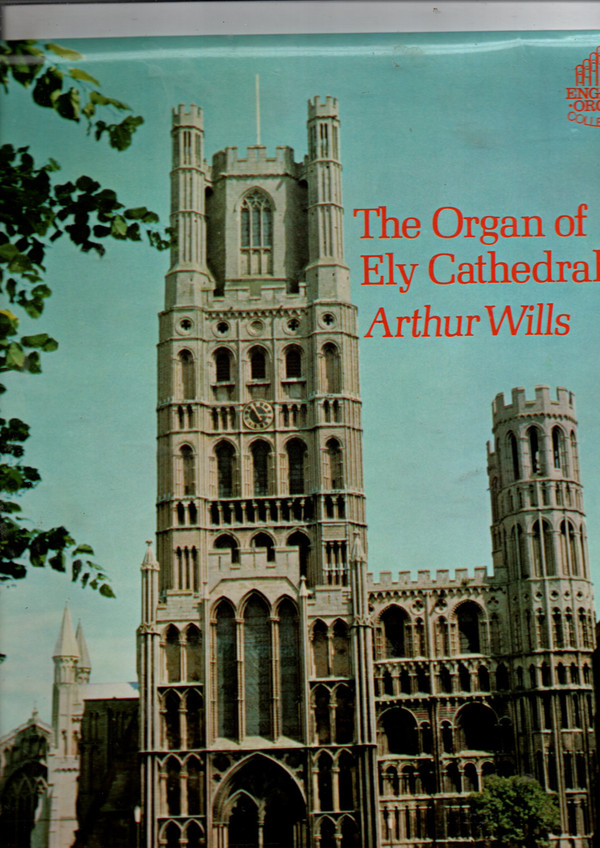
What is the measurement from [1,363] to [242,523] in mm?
41071

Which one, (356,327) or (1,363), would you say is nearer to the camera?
(1,363)

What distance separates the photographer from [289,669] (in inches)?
2007

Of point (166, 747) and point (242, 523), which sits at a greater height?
point (242, 523)

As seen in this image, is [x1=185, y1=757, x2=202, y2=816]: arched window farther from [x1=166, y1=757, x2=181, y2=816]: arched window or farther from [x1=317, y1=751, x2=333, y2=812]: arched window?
[x1=317, y1=751, x2=333, y2=812]: arched window

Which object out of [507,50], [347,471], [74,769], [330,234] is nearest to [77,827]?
[74,769]

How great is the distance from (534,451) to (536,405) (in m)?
2.66

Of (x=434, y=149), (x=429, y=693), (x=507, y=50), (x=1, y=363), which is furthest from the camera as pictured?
(x=429, y=693)

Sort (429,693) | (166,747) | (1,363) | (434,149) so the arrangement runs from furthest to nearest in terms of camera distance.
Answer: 1. (429,693)
2. (166,747)
3. (434,149)
4. (1,363)

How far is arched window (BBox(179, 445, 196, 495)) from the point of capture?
57656 mm

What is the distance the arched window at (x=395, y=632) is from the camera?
58094mm

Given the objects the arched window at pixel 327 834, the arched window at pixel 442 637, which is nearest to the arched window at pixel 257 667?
the arched window at pixel 327 834

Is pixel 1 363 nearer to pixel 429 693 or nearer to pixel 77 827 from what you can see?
pixel 77 827

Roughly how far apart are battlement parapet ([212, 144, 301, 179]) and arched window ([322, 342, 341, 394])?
398 inches

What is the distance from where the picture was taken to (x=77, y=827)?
164ft
